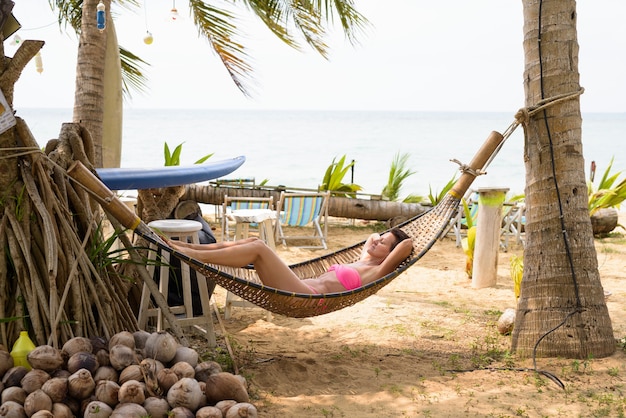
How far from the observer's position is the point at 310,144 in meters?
36.4

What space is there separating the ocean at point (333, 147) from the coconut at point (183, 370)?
17473 millimetres

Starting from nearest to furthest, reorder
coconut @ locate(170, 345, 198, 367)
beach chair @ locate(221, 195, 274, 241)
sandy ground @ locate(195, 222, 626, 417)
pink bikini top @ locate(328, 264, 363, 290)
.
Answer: coconut @ locate(170, 345, 198, 367) < sandy ground @ locate(195, 222, 626, 417) < pink bikini top @ locate(328, 264, 363, 290) < beach chair @ locate(221, 195, 274, 241)

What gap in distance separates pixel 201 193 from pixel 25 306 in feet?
20.6

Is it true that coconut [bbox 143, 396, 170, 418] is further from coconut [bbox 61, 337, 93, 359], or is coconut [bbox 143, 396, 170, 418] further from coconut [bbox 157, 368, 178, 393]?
coconut [bbox 61, 337, 93, 359]

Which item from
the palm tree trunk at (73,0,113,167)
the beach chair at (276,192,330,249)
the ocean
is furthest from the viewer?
the ocean

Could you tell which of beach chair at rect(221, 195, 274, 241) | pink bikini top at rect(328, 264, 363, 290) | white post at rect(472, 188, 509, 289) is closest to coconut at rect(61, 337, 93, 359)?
pink bikini top at rect(328, 264, 363, 290)

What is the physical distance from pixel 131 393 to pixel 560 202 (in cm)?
219

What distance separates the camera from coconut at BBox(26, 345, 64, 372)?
2.38m

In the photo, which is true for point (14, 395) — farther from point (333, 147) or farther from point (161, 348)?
point (333, 147)

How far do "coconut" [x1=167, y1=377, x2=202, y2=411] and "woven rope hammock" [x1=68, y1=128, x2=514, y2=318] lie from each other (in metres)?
0.55

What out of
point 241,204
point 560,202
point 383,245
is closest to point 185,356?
point 383,245

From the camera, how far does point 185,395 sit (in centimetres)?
233

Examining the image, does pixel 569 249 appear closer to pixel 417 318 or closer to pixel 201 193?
pixel 417 318

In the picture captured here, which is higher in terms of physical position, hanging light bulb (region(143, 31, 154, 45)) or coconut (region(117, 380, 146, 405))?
hanging light bulb (region(143, 31, 154, 45))
